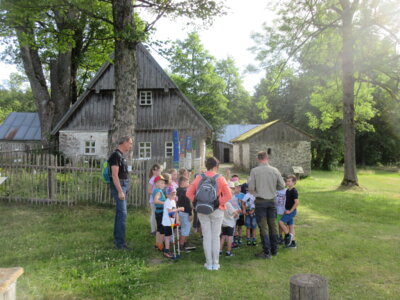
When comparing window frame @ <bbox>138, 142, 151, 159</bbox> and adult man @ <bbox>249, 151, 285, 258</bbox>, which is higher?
window frame @ <bbox>138, 142, 151, 159</bbox>

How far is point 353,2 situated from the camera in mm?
17562

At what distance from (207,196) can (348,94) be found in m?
15.6

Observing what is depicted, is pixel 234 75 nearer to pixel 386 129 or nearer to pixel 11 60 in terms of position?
pixel 386 129

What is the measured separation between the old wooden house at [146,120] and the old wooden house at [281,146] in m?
6.72

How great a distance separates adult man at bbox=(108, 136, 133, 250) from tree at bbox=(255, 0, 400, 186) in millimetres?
14904

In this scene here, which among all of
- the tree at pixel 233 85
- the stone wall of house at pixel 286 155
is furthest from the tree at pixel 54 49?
the tree at pixel 233 85

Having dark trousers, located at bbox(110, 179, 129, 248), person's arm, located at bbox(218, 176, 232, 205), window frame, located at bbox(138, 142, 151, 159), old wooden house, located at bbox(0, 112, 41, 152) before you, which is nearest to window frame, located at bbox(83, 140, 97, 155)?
window frame, located at bbox(138, 142, 151, 159)

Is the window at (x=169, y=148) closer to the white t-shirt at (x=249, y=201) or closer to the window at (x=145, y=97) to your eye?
the window at (x=145, y=97)

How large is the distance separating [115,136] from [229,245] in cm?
542

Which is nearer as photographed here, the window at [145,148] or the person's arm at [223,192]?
the person's arm at [223,192]

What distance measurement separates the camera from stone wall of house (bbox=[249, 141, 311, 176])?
2625cm

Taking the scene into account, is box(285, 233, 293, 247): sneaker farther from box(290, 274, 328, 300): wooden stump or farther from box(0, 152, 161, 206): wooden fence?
box(0, 152, 161, 206): wooden fence

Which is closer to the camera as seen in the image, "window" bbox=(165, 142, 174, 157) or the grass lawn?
the grass lawn

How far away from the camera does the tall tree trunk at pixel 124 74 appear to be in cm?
986
